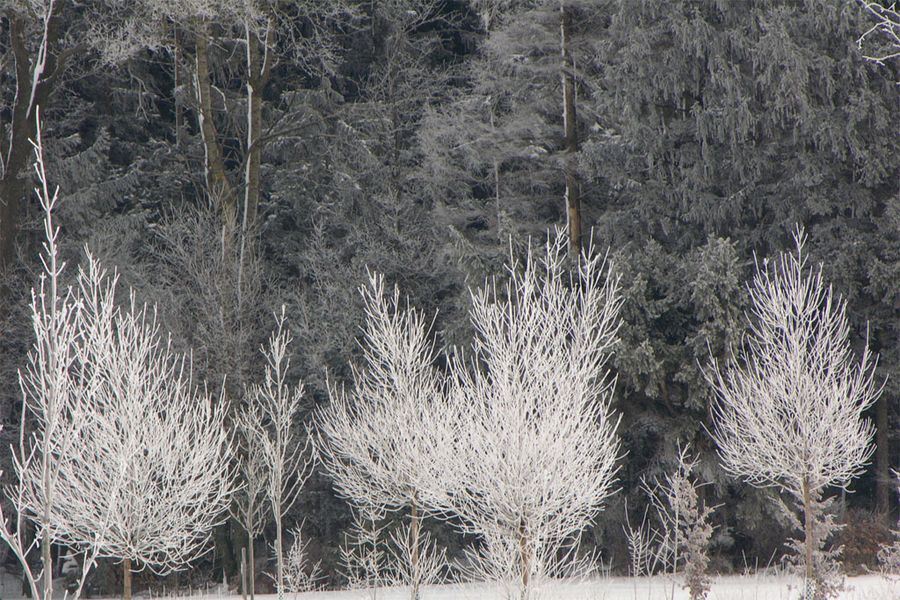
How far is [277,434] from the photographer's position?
16.1m

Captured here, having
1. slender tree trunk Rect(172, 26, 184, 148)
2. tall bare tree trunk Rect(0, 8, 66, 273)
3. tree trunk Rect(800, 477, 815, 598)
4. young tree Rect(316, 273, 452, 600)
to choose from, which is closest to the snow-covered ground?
tree trunk Rect(800, 477, 815, 598)

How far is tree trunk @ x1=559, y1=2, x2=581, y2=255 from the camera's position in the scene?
21.4 meters

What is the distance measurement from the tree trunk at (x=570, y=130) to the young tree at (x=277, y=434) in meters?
6.69

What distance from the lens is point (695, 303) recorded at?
60.1 ft

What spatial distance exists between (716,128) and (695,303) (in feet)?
12.4

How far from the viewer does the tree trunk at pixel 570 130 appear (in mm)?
21359

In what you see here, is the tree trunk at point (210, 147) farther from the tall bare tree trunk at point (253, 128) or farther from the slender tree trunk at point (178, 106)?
the slender tree trunk at point (178, 106)

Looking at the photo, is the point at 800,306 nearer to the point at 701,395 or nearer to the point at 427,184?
the point at 701,395

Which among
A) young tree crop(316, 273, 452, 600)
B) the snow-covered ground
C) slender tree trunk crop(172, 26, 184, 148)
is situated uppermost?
slender tree trunk crop(172, 26, 184, 148)

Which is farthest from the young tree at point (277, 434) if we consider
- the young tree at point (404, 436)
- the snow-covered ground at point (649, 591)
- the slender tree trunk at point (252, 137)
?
the slender tree trunk at point (252, 137)

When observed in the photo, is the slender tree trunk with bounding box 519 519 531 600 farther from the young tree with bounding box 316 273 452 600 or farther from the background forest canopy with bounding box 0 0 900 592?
the background forest canopy with bounding box 0 0 900 592

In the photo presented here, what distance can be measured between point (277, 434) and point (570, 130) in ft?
33.4

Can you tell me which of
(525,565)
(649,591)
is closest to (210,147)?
(649,591)

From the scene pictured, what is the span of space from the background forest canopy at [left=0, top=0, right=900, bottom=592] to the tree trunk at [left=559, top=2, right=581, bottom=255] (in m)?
0.08
